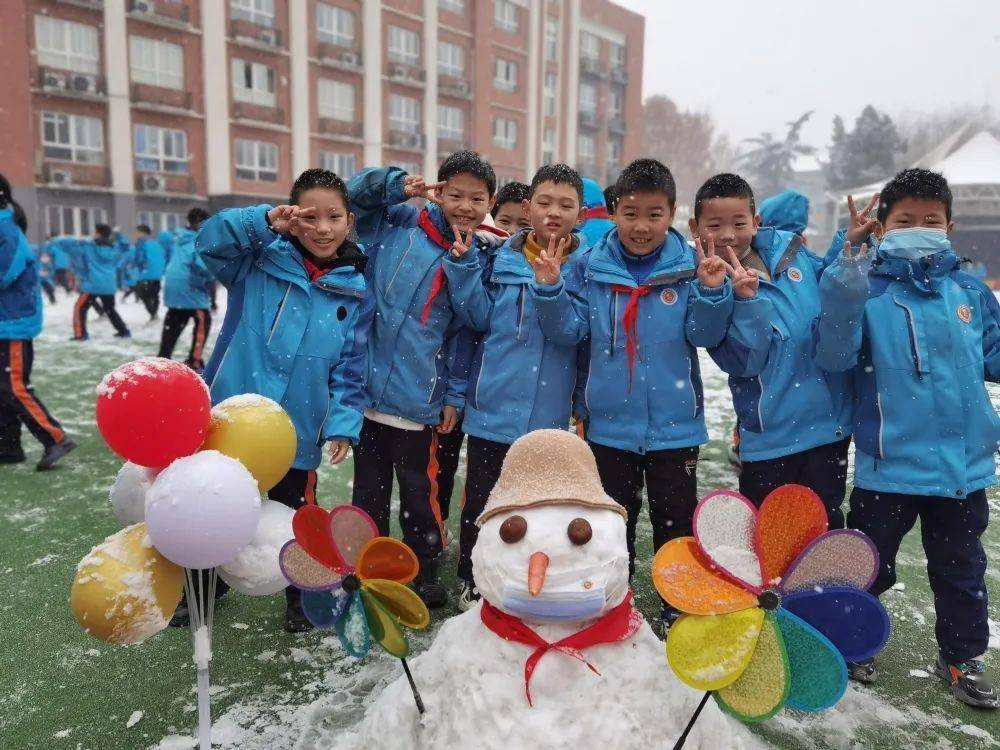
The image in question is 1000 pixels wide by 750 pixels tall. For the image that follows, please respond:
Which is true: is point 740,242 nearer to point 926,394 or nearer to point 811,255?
point 811,255

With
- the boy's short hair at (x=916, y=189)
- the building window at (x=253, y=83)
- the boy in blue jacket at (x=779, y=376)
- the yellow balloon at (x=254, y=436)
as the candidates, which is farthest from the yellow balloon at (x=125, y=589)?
the building window at (x=253, y=83)

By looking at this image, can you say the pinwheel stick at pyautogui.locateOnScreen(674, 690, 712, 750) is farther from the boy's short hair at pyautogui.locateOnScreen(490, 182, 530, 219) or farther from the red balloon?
the boy's short hair at pyautogui.locateOnScreen(490, 182, 530, 219)

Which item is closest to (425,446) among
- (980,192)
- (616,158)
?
(980,192)

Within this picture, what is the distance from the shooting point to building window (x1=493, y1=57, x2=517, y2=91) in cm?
3269

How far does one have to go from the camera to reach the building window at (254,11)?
83.0 ft

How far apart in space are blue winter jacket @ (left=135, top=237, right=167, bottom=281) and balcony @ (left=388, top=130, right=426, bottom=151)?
723 inches

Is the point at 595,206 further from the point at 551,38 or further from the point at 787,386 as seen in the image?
the point at 551,38

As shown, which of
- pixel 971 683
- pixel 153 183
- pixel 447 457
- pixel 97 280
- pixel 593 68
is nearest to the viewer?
pixel 971 683

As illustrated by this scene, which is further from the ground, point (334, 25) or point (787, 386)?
point (334, 25)

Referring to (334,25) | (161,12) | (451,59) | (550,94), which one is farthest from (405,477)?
(550,94)

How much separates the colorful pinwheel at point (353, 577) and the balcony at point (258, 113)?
26854 mm

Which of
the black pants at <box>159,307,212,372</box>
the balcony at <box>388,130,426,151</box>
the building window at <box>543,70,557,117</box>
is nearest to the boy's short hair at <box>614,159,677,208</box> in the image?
the black pants at <box>159,307,212,372</box>

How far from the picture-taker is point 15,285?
4492mm

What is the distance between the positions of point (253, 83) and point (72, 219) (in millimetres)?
7842
